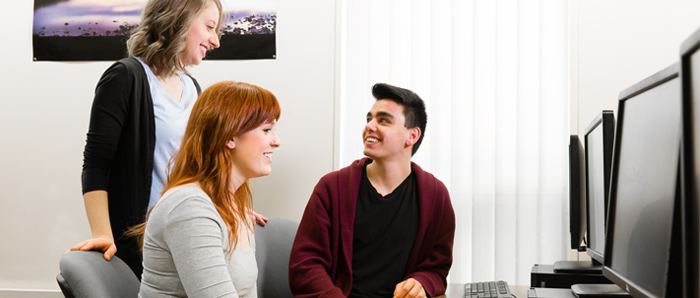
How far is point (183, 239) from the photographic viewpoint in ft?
3.26

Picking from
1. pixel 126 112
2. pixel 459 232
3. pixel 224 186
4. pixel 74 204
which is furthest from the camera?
pixel 74 204

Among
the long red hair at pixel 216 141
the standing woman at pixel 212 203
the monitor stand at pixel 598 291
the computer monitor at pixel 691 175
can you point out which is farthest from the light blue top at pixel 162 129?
the computer monitor at pixel 691 175

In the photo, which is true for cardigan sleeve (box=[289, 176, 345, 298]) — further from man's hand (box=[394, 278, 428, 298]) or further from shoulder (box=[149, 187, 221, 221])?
shoulder (box=[149, 187, 221, 221])

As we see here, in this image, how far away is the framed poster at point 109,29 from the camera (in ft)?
8.00

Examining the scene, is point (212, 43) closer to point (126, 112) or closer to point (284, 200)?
point (126, 112)

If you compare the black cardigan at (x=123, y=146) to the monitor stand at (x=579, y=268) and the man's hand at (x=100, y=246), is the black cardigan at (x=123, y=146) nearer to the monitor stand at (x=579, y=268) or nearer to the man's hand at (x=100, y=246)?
the man's hand at (x=100, y=246)

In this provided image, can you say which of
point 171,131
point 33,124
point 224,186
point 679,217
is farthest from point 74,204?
point 679,217

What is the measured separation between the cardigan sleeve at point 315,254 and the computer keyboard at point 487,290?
378 mm

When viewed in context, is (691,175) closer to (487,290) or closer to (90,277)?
(487,290)

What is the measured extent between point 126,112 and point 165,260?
2.14 feet

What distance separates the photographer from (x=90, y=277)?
110 centimetres

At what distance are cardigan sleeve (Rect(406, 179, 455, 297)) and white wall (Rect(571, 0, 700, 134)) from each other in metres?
0.90

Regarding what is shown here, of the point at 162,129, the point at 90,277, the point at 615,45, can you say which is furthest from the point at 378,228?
the point at 615,45

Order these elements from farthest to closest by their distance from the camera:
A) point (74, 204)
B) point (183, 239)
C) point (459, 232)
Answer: point (74, 204), point (459, 232), point (183, 239)
